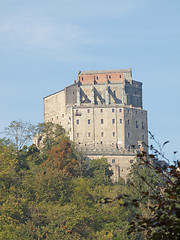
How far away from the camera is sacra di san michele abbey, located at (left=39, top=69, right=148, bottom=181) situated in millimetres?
113375

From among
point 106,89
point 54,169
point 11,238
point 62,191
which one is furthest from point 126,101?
point 11,238

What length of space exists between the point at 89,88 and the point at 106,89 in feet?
13.1

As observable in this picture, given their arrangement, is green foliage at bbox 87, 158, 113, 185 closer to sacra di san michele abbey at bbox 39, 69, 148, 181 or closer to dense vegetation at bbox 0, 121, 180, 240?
dense vegetation at bbox 0, 121, 180, 240

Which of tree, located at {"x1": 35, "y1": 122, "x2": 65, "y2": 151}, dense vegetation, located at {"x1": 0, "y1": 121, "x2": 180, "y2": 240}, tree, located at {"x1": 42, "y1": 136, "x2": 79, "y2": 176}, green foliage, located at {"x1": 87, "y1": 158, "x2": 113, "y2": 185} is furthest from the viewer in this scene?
tree, located at {"x1": 35, "y1": 122, "x2": 65, "y2": 151}

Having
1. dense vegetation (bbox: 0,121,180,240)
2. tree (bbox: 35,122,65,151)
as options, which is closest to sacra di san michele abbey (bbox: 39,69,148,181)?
tree (bbox: 35,122,65,151)

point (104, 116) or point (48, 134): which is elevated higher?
point (104, 116)

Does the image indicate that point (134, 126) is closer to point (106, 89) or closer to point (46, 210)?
point (106, 89)

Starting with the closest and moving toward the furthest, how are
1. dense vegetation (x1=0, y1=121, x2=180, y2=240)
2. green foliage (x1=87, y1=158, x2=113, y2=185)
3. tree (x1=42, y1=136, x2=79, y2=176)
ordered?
dense vegetation (x1=0, y1=121, x2=180, y2=240) < tree (x1=42, y1=136, x2=79, y2=176) < green foliage (x1=87, y1=158, x2=113, y2=185)

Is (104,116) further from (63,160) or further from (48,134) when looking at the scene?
(63,160)

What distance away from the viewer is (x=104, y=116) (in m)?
119

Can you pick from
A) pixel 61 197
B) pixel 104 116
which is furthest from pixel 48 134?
pixel 61 197

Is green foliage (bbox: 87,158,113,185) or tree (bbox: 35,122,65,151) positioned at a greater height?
tree (bbox: 35,122,65,151)

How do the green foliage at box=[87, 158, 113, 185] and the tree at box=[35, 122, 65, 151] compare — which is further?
the tree at box=[35, 122, 65, 151]

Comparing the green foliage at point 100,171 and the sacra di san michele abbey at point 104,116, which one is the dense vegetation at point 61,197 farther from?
the sacra di san michele abbey at point 104,116
